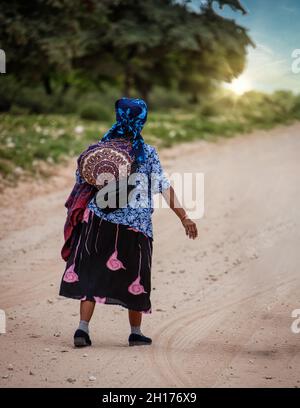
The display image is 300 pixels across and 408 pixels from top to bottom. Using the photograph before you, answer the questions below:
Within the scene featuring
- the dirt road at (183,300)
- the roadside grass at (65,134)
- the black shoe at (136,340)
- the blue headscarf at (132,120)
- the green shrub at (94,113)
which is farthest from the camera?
the green shrub at (94,113)

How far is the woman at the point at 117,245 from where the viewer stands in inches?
213

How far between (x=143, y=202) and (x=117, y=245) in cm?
36

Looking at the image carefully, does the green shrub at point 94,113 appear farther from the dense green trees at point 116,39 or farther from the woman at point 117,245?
Result: the woman at point 117,245

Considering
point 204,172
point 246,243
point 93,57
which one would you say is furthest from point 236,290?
point 93,57

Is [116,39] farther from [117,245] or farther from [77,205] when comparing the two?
[117,245]

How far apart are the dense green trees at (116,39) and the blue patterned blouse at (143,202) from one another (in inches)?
252

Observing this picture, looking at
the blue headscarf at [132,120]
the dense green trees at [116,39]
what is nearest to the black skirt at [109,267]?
the blue headscarf at [132,120]

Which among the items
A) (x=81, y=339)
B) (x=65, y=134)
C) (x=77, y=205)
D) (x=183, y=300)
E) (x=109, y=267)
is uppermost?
(x=65, y=134)

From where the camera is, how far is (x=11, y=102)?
20250 mm

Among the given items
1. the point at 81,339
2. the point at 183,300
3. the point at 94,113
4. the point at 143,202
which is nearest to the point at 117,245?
the point at 143,202

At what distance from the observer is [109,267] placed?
5414 millimetres

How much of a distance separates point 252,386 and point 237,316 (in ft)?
5.84

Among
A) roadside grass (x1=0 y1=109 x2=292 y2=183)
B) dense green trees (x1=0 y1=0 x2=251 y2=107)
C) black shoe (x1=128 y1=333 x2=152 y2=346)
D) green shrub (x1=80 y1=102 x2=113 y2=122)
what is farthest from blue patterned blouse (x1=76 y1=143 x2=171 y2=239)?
green shrub (x1=80 y1=102 x2=113 y2=122)

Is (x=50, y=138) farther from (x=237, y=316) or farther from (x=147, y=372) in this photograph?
(x=147, y=372)
